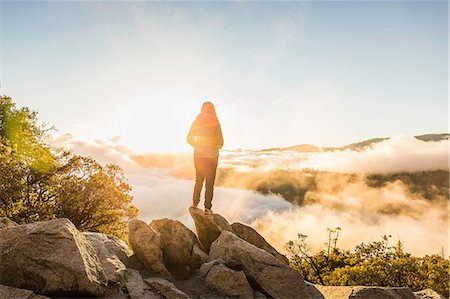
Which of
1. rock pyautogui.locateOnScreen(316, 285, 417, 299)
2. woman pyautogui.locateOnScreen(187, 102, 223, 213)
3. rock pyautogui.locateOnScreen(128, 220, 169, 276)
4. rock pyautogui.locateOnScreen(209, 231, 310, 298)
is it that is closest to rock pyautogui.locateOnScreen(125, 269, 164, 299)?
rock pyautogui.locateOnScreen(128, 220, 169, 276)

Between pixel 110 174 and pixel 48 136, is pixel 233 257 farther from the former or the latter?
pixel 48 136

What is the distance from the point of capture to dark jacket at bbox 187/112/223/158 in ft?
48.7

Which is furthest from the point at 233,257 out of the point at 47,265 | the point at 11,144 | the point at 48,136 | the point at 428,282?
the point at 428,282

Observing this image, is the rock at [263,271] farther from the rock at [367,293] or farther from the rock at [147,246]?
the rock at [147,246]

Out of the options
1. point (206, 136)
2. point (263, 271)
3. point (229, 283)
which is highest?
point (206, 136)

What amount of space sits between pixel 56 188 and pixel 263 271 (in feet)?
68.2

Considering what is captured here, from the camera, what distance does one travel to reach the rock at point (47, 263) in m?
8.60

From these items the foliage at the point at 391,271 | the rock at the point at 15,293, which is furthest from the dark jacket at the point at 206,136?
the foliage at the point at 391,271

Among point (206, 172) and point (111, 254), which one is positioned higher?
point (206, 172)

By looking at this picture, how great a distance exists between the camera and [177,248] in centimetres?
1359

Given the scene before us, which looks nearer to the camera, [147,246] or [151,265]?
[151,265]

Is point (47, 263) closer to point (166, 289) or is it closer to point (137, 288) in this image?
point (137, 288)

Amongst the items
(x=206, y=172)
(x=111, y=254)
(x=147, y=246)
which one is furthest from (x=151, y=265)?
(x=206, y=172)

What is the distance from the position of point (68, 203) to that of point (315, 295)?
20.4 m
